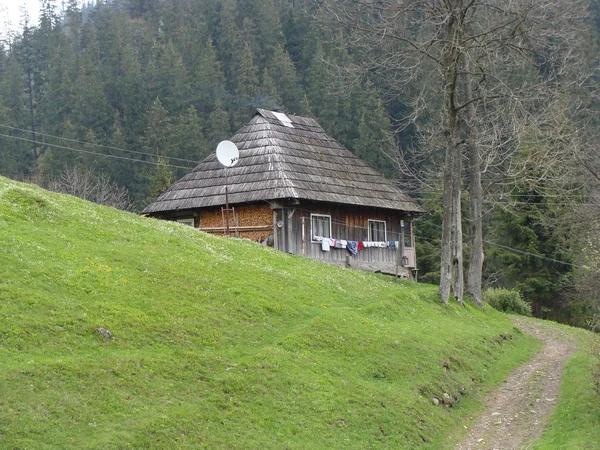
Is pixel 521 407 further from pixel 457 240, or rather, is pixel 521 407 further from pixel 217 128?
pixel 217 128

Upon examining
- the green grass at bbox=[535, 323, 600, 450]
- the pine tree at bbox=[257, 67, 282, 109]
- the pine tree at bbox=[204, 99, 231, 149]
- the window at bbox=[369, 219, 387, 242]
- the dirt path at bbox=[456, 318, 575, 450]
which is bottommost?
the dirt path at bbox=[456, 318, 575, 450]

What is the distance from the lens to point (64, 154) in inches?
2462

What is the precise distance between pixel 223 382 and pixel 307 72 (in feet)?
197

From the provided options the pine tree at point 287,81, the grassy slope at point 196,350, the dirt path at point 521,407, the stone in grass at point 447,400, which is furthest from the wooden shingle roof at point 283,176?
the pine tree at point 287,81

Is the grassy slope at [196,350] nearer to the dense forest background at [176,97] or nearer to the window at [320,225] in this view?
the window at [320,225]

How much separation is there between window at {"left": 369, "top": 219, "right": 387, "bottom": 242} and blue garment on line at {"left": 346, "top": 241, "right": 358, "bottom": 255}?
5.53 ft

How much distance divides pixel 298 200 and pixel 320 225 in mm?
2478

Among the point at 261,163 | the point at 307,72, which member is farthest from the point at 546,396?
the point at 307,72

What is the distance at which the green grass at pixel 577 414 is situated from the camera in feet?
43.9

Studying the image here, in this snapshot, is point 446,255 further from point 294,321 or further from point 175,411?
point 175,411

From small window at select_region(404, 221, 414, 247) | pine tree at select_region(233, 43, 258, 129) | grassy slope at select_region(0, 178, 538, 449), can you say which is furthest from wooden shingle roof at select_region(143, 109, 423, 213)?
pine tree at select_region(233, 43, 258, 129)

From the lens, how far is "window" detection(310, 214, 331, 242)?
31.4 meters

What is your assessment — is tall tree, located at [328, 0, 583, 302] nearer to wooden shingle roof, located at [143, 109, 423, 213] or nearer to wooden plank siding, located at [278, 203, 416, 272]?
wooden shingle roof, located at [143, 109, 423, 213]

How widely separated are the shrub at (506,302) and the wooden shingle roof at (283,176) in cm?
518
